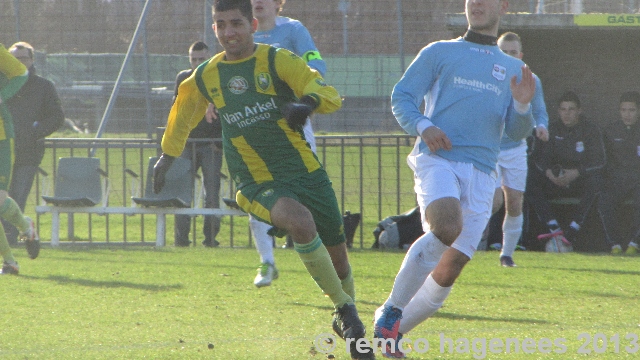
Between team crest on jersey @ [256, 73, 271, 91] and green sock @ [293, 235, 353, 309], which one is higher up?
team crest on jersey @ [256, 73, 271, 91]

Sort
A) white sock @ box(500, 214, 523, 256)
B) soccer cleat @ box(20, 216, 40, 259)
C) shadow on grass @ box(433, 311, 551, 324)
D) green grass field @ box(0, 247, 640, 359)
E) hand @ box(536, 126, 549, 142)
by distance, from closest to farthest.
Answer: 1. green grass field @ box(0, 247, 640, 359)
2. shadow on grass @ box(433, 311, 551, 324)
3. hand @ box(536, 126, 549, 142)
4. soccer cleat @ box(20, 216, 40, 259)
5. white sock @ box(500, 214, 523, 256)

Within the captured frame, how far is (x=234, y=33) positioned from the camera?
5.05 m

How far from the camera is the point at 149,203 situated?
425 inches

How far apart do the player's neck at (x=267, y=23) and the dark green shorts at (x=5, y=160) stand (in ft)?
8.83

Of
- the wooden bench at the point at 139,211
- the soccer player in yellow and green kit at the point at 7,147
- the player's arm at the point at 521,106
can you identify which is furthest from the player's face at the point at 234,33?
the wooden bench at the point at 139,211

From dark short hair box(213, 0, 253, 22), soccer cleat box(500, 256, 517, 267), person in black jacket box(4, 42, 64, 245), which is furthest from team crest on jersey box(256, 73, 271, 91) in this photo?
person in black jacket box(4, 42, 64, 245)

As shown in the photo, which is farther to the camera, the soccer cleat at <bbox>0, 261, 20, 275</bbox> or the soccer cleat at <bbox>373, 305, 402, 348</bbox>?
the soccer cleat at <bbox>0, 261, 20, 275</bbox>

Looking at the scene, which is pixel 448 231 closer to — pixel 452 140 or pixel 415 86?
pixel 452 140

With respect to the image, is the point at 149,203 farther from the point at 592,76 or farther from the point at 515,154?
the point at 592,76

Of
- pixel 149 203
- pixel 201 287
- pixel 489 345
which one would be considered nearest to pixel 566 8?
pixel 149 203

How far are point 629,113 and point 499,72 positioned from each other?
625 cm

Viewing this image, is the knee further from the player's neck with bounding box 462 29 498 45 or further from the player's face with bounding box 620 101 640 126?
the player's face with bounding box 620 101 640 126

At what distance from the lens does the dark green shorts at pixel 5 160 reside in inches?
325

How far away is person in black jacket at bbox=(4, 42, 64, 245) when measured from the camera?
10859 mm
